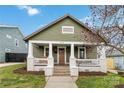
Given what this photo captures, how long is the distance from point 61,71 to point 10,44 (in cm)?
1488

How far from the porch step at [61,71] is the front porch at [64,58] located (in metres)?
0.31

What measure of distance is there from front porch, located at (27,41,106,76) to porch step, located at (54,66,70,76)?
314 millimetres

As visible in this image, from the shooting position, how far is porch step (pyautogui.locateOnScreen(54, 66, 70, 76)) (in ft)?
61.5

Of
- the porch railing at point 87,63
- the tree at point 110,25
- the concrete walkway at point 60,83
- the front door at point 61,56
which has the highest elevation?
the tree at point 110,25

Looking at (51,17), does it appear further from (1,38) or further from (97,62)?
Answer: (1,38)

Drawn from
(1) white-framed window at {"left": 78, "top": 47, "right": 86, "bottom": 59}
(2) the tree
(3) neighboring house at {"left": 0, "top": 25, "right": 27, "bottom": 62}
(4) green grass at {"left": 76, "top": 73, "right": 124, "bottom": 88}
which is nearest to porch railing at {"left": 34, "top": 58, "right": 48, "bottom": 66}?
(1) white-framed window at {"left": 78, "top": 47, "right": 86, "bottom": 59}

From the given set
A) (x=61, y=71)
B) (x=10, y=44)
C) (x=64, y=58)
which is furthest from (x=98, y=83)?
(x=10, y=44)

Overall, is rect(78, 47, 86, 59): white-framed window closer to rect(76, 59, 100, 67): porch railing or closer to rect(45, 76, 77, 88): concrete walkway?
rect(76, 59, 100, 67): porch railing

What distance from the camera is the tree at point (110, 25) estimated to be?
10.9 meters

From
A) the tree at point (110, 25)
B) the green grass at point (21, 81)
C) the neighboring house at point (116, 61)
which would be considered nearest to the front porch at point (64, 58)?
the green grass at point (21, 81)

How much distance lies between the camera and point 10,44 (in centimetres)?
3303

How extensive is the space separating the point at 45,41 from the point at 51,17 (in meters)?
1.93

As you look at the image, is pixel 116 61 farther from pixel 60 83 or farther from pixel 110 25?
pixel 110 25

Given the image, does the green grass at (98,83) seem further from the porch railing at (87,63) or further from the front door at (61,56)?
the front door at (61,56)
